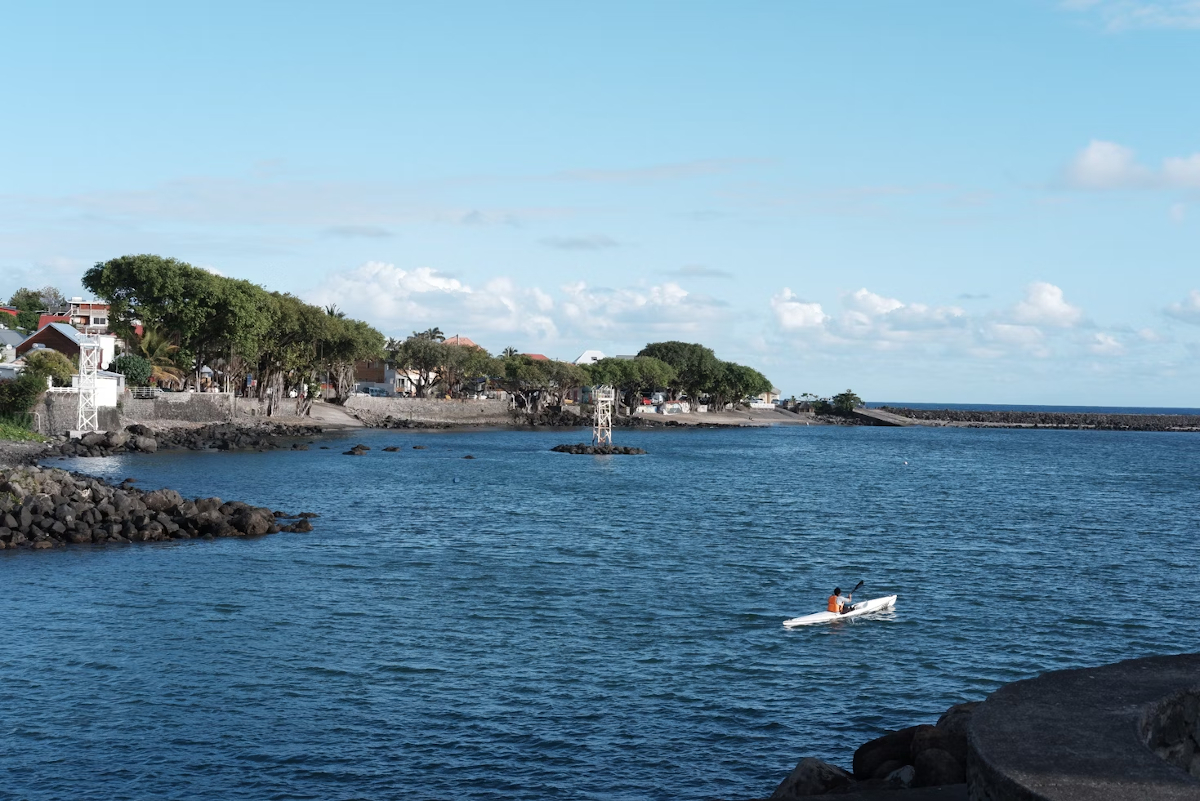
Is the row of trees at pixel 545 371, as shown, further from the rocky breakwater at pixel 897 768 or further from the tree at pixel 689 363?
the rocky breakwater at pixel 897 768

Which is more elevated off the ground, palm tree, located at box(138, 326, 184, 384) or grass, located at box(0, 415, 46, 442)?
palm tree, located at box(138, 326, 184, 384)

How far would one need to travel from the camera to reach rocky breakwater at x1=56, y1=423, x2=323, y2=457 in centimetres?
7838

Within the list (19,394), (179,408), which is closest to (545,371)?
(179,408)

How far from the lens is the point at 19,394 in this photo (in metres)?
81.1

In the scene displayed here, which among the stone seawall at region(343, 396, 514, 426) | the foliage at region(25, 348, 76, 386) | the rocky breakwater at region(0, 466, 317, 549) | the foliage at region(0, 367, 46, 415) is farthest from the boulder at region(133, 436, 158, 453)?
the stone seawall at region(343, 396, 514, 426)

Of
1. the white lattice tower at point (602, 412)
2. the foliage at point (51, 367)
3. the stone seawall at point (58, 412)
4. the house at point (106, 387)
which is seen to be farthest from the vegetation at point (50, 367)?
the white lattice tower at point (602, 412)

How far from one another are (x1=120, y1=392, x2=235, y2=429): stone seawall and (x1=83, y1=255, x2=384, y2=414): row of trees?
351 cm

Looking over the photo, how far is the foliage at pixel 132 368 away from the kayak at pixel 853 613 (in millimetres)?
85774

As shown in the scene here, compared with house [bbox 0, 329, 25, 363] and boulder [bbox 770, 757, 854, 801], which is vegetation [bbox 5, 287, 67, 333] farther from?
boulder [bbox 770, 757, 854, 801]

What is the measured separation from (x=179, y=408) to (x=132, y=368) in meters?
5.52

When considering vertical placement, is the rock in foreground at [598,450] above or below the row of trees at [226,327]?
below

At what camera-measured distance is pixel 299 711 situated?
2028 centimetres

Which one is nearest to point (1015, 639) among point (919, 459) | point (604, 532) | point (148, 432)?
point (604, 532)

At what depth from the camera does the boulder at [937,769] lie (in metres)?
13.8
